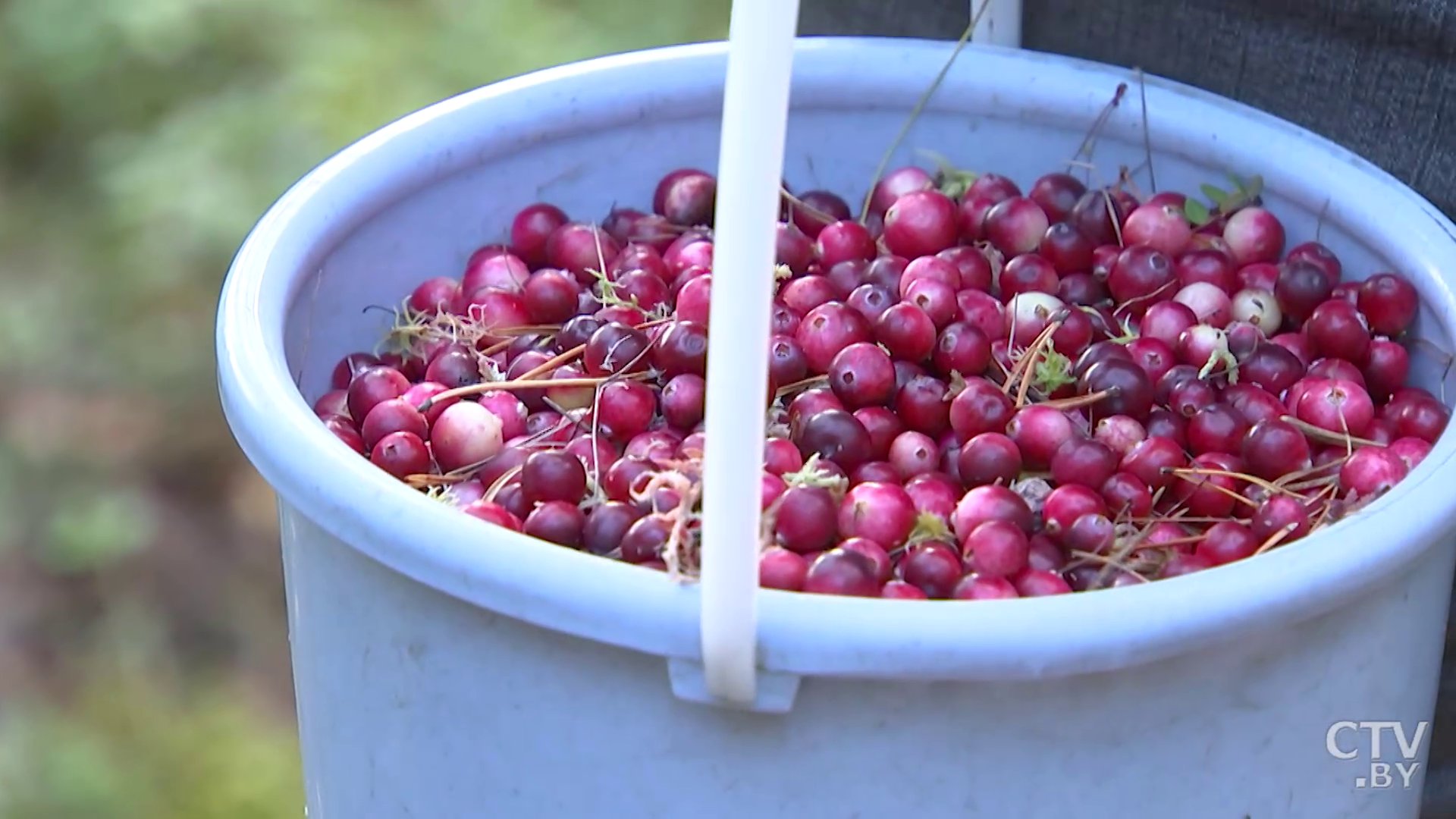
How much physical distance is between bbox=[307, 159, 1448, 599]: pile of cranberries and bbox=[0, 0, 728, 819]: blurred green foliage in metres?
0.92

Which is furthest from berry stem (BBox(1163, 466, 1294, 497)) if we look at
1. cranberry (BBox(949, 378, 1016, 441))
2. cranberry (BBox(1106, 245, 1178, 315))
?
cranberry (BBox(1106, 245, 1178, 315))

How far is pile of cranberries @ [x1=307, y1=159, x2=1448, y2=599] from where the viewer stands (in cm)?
86

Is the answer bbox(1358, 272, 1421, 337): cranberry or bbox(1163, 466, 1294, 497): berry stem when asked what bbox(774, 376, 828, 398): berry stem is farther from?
bbox(1358, 272, 1421, 337): cranberry

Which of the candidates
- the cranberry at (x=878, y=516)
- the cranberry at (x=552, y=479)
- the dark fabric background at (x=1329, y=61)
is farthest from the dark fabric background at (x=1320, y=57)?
the cranberry at (x=552, y=479)

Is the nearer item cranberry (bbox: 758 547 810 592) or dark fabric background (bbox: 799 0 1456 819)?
cranberry (bbox: 758 547 810 592)

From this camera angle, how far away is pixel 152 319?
2287mm

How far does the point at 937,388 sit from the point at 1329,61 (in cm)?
45

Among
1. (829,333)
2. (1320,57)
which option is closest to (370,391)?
(829,333)

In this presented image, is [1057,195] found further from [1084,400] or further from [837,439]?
[837,439]

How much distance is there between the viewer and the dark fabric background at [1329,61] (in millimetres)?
Result: 1130

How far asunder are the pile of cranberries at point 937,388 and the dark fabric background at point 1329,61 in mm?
106

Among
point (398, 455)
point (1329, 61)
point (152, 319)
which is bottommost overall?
point (152, 319)

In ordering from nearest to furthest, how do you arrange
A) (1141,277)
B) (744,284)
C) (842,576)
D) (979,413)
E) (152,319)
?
1. (744,284)
2. (842,576)
3. (979,413)
4. (1141,277)
5. (152,319)

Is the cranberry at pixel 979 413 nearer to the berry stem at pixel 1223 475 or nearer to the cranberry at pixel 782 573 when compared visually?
the berry stem at pixel 1223 475
